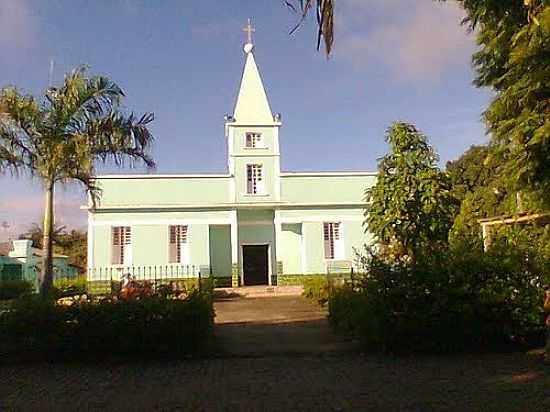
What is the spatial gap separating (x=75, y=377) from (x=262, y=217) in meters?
23.1

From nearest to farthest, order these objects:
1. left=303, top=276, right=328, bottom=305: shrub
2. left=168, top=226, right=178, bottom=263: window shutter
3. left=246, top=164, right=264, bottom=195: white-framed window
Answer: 1. left=303, top=276, right=328, bottom=305: shrub
2. left=168, top=226, right=178, bottom=263: window shutter
3. left=246, top=164, right=264, bottom=195: white-framed window

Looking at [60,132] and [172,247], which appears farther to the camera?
[172,247]

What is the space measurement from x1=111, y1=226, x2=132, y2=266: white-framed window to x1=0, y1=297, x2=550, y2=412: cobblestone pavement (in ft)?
62.5

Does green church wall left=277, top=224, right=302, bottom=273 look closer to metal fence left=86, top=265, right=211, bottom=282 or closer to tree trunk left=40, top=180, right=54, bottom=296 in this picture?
metal fence left=86, top=265, right=211, bottom=282

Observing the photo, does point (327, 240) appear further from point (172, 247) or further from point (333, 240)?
point (172, 247)

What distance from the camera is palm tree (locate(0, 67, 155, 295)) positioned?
16922 mm

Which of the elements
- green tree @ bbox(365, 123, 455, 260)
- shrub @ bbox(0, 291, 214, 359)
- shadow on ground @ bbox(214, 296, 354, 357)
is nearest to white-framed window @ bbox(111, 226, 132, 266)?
shadow on ground @ bbox(214, 296, 354, 357)

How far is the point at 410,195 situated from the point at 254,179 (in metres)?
9.98

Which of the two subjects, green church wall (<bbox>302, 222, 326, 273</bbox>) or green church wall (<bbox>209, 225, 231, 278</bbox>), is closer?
green church wall (<bbox>302, 222, 326, 273</bbox>)

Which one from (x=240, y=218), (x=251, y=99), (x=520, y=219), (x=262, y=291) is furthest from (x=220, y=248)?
(x=520, y=219)

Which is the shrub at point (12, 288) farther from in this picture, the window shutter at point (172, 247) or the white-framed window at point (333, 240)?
the white-framed window at point (333, 240)

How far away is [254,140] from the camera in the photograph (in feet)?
105

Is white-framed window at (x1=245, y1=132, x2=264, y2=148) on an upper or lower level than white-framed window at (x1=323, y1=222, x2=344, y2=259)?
upper

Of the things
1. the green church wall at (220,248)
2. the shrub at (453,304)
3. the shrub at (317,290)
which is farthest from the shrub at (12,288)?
the shrub at (453,304)
